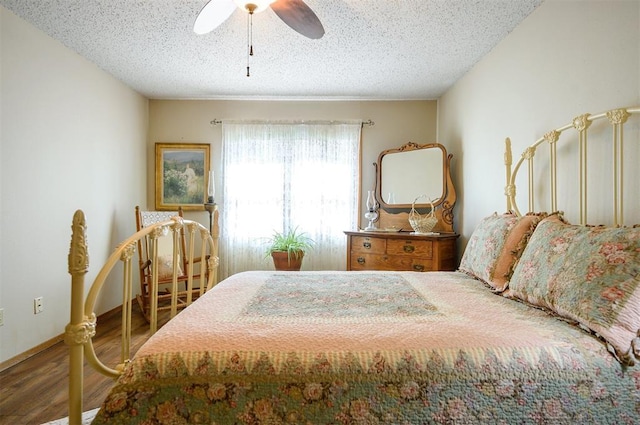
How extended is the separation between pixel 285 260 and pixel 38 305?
6.81 feet

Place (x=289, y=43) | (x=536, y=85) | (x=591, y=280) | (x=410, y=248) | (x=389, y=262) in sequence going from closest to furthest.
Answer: (x=591, y=280)
(x=536, y=85)
(x=289, y=43)
(x=410, y=248)
(x=389, y=262)

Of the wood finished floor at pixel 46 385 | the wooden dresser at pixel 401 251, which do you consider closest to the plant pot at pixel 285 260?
the wooden dresser at pixel 401 251

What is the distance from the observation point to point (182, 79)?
3.80 metres

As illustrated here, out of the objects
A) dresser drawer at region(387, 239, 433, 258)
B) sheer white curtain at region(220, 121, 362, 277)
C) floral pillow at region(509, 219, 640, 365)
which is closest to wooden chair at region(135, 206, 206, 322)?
sheer white curtain at region(220, 121, 362, 277)

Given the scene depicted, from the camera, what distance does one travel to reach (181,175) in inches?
175

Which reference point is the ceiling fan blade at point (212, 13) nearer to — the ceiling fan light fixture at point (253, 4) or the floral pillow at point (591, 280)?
the ceiling fan light fixture at point (253, 4)

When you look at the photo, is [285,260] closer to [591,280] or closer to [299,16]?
[299,16]

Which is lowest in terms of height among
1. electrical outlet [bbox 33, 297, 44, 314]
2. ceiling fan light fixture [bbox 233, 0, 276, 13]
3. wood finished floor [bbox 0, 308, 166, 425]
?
wood finished floor [bbox 0, 308, 166, 425]

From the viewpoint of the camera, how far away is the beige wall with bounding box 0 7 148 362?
2.50m

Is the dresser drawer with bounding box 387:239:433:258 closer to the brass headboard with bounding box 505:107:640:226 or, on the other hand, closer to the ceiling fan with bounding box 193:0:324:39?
the brass headboard with bounding box 505:107:640:226

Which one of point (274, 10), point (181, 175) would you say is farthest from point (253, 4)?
point (181, 175)

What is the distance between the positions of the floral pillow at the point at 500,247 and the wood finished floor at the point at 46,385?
6.97 feet

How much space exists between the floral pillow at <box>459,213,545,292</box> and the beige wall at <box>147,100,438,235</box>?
235 centimetres

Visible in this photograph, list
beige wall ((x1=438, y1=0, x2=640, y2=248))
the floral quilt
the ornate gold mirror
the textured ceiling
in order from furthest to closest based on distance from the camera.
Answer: the ornate gold mirror
the textured ceiling
beige wall ((x1=438, y1=0, x2=640, y2=248))
the floral quilt
